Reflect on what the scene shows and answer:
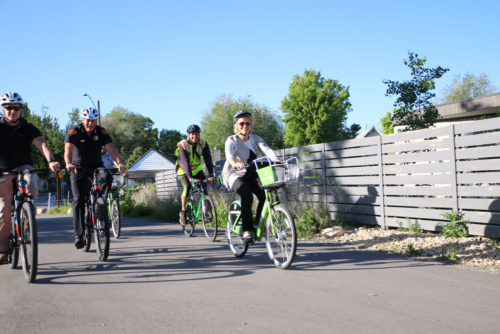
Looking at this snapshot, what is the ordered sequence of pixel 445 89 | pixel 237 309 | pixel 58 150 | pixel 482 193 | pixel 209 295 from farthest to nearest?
1. pixel 445 89
2. pixel 58 150
3. pixel 482 193
4. pixel 209 295
5. pixel 237 309

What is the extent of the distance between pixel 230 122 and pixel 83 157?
63401 mm

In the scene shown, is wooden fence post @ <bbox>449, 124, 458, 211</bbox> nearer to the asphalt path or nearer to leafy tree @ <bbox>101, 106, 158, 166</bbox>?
the asphalt path

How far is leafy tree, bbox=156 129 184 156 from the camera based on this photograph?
92412 millimetres

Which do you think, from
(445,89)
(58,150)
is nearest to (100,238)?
(58,150)

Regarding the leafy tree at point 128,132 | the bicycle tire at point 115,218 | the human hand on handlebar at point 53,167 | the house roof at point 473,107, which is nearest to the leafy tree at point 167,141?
the leafy tree at point 128,132

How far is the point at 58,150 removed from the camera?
36.7m

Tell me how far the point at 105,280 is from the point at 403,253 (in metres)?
4.13

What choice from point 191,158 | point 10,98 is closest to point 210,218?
point 191,158

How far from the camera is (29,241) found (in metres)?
5.06

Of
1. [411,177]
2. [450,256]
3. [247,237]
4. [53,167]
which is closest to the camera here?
[53,167]

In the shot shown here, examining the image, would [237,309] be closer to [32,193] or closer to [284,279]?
[284,279]

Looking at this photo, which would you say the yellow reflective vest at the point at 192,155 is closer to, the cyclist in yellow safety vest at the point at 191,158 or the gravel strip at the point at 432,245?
the cyclist in yellow safety vest at the point at 191,158

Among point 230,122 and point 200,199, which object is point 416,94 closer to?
point 200,199

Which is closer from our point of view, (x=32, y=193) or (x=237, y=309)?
(x=237, y=309)
